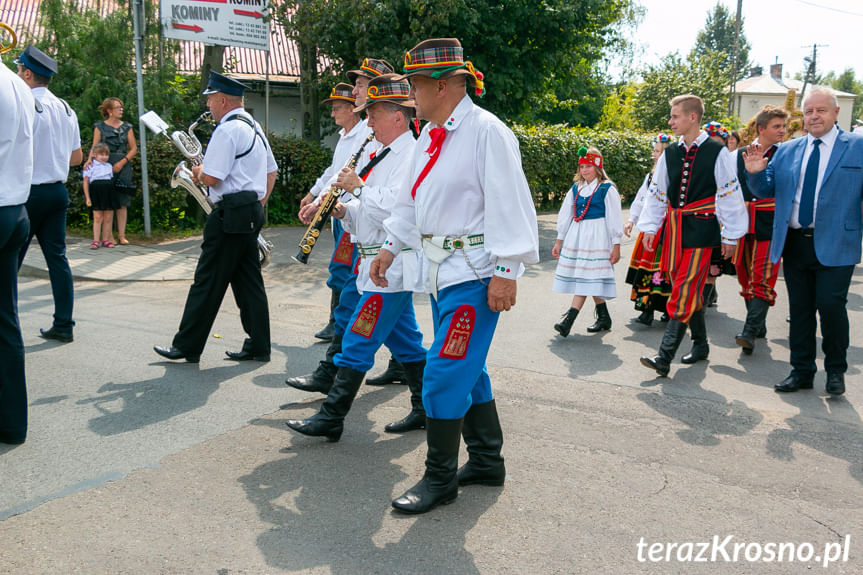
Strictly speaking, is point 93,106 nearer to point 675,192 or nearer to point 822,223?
point 675,192

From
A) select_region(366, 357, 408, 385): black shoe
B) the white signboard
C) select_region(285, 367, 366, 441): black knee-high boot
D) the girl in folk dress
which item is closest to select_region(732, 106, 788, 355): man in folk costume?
the girl in folk dress

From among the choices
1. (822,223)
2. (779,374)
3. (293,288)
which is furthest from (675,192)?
(293,288)

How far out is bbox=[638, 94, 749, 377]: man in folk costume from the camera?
574 centimetres

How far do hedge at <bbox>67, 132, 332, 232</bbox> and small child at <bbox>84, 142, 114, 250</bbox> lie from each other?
1.09 metres

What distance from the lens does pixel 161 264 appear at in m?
9.96

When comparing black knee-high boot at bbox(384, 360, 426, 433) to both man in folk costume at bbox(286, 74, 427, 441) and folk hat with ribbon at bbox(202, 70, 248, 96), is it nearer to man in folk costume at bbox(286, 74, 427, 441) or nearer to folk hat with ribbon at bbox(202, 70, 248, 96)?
man in folk costume at bbox(286, 74, 427, 441)

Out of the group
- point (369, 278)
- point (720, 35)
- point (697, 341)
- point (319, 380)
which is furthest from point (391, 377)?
point (720, 35)

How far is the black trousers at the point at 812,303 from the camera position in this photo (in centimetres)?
532

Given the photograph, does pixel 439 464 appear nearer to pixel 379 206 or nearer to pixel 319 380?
pixel 379 206

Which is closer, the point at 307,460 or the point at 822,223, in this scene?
the point at 307,460

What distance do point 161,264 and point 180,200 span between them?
2.64 meters

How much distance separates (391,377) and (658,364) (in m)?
1.99

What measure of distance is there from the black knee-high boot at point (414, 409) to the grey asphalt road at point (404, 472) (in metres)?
0.08

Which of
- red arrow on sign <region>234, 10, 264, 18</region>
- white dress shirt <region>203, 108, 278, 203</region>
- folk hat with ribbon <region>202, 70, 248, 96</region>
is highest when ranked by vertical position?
red arrow on sign <region>234, 10, 264, 18</region>
